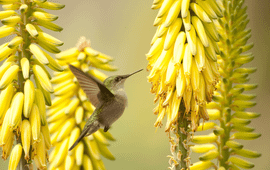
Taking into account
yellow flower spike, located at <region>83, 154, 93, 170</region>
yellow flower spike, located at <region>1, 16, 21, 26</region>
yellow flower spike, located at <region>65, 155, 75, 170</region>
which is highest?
yellow flower spike, located at <region>1, 16, 21, 26</region>

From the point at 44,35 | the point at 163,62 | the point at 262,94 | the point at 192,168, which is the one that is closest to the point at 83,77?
the point at 44,35

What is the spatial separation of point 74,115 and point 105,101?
43cm

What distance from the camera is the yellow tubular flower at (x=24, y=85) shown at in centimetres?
216

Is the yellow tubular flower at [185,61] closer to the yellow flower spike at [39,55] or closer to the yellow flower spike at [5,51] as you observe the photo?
the yellow flower spike at [39,55]

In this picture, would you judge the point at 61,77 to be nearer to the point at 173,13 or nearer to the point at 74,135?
the point at 74,135

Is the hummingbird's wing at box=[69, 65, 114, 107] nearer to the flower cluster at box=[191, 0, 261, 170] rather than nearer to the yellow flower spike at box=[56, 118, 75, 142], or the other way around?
the yellow flower spike at box=[56, 118, 75, 142]

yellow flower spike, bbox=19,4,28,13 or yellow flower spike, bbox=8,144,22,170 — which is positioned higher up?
yellow flower spike, bbox=19,4,28,13

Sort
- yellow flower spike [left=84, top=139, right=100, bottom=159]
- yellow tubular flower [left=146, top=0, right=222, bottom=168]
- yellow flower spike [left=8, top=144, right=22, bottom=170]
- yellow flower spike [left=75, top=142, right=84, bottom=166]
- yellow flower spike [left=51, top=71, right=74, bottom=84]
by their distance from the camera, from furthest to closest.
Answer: yellow flower spike [left=51, top=71, right=74, bottom=84] < yellow flower spike [left=84, top=139, right=100, bottom=159] < yellow flower spike [left=75, top=142, right=84, bottom=166] < yellow tubular flower [left=146, top=0, right=222, bottom=168] < yellow flower spike [left=8, top=144, right=22, bottom=170]

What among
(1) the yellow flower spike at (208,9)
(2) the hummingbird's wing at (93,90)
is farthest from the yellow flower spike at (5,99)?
(1) the yellow flower spike at (208,9)

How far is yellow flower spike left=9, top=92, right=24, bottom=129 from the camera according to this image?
6.98 ft

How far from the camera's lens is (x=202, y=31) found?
2.25m

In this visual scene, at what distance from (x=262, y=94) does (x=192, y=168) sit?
260 cm

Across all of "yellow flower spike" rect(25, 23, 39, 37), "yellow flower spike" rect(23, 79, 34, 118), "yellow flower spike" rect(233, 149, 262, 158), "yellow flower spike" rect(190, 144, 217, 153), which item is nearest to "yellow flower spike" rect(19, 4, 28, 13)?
"yellow flower spike" rect(25, 23, 39, 37)

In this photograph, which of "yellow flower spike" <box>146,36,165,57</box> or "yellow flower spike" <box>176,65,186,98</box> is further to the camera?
"yellow flower spike" <box>146,36,165,57</box>
